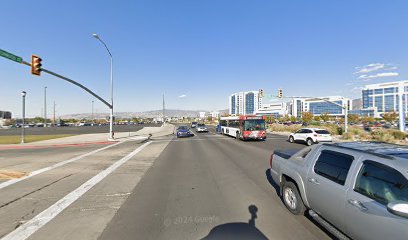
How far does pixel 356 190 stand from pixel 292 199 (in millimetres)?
1964

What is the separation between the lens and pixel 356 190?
10.1 ft

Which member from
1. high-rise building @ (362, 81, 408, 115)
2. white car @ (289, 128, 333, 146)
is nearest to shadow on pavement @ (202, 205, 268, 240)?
white car @ (289, 128, 333, 146)

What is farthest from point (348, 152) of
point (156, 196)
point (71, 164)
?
point (71, 164)

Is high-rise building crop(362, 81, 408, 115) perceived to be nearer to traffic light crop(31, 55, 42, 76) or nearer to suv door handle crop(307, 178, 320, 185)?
suv door handle crop(307, 178, 320, 185)

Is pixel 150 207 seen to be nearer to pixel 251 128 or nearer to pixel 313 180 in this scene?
pixel 313 180

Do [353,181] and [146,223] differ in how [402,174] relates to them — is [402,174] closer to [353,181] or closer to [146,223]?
[353,181]

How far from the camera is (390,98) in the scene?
6078 inches

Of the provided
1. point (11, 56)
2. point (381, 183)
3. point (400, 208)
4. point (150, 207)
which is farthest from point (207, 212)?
point (11, 56)

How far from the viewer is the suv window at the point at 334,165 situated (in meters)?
3.42

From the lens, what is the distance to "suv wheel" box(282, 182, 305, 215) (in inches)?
180

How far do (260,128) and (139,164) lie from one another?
48.0ft

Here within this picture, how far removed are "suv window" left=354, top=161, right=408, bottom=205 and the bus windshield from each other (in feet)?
63.3

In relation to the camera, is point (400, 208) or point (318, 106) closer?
point (400, 208)

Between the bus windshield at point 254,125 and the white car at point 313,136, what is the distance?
348 cm
